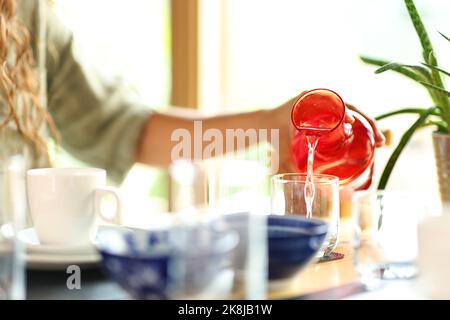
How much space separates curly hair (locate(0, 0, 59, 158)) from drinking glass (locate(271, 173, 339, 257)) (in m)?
0.58

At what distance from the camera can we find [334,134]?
864 mm

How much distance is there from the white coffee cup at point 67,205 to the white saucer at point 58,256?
2 centimetres

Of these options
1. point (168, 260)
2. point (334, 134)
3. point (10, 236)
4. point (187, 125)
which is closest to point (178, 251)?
point (168, 260)

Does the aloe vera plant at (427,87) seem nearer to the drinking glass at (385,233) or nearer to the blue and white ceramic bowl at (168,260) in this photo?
the drinking glass at (385,233)

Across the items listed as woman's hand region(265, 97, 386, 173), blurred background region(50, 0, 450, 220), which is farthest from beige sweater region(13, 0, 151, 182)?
A: blurred background region(50, 0, 450, 220)

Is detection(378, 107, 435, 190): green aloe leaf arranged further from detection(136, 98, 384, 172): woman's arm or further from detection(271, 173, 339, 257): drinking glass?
detection(136, 98, 384, 172): woman's arm

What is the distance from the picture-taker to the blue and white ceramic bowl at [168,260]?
1.79 feet

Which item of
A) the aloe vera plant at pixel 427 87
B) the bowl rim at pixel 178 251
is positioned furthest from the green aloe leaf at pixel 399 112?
the bowl rim at pixel 178 251

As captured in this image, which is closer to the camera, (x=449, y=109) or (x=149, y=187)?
(x=449, y=109)

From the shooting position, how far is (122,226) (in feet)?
2.50

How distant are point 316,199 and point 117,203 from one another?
0.19m

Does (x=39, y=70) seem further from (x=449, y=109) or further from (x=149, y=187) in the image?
(x=149, y=187)
